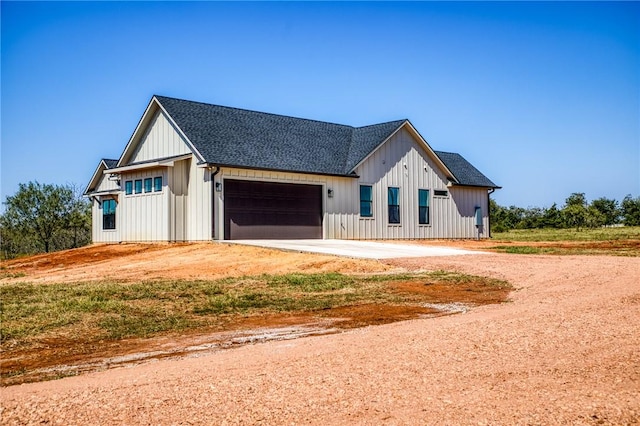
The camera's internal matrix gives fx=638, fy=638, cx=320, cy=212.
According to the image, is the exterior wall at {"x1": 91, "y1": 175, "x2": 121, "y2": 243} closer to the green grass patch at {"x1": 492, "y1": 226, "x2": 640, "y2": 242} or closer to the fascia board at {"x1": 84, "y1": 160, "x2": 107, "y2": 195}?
the fascia board at {"x1": 84, "y1": 160, "x2": 107, "y2": 195}

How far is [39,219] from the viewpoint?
36969 millimetres

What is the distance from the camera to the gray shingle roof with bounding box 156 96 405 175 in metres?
24.4

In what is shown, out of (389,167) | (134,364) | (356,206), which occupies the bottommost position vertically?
(134,364)

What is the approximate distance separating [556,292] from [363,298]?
11.2ft

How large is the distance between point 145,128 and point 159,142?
1.44m

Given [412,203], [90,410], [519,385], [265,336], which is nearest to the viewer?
[90,410]

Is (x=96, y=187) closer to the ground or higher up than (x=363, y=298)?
higher up

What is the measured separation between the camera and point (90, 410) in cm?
483

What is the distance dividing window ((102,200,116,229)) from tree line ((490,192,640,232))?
37870 mm

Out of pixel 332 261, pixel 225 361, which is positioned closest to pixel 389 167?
pixel 332 261

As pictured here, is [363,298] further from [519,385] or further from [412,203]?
[412,203]

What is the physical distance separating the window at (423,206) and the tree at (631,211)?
40.6 meters

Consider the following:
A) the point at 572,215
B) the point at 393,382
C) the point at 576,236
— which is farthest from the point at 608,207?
the point at 393,382

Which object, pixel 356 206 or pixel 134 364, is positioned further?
pixel 356 206
